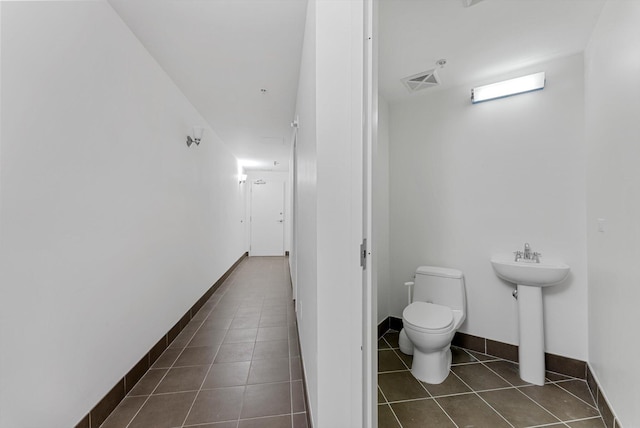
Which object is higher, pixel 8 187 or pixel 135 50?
pixel 135 50

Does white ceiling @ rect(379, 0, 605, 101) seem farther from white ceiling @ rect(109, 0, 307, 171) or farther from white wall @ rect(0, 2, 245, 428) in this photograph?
white wall @ rect(0, 2, 245, 428)

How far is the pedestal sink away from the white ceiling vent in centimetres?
156

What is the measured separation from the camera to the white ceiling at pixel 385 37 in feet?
4.71

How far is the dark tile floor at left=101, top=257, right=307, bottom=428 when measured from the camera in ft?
4.60

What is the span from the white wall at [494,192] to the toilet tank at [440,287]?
14 centimetres

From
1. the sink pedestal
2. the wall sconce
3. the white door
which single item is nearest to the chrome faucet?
the sink pedestal

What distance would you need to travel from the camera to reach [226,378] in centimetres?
176

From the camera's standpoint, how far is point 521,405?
1528 mm

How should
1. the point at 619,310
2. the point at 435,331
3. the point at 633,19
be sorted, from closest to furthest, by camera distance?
the point at 633,19
the point at 619,310
the point at 435,331

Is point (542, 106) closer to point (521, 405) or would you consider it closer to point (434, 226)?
point (434, 226)

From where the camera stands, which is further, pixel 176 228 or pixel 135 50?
pixel 176 228

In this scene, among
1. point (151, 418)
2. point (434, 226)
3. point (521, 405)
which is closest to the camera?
point (151, 418)

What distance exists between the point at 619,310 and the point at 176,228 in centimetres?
307

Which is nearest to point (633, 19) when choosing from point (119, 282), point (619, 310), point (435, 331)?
point (619, 310)
